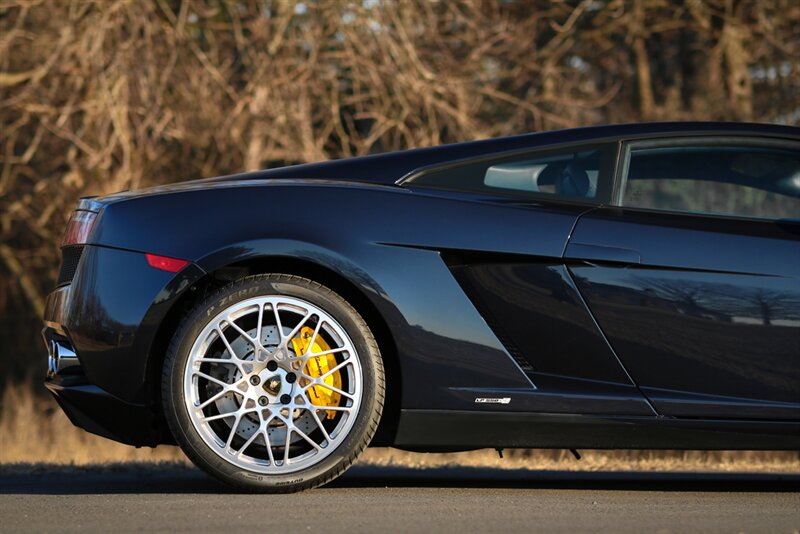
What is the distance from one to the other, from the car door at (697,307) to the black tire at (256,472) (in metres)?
0.80

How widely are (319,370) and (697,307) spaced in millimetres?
1344

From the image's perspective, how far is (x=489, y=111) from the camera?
1223cm

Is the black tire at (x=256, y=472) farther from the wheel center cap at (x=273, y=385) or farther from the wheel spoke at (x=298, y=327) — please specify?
the wheel center cap at (x=273, y=385)

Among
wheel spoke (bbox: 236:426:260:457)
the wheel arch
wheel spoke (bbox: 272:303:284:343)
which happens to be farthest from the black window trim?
wheel spoke (bbox: 236:426:260:457)

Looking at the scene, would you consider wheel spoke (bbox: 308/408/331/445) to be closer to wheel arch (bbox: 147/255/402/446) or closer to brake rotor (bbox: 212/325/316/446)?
brake rotor (bbox: 212/325/316/446)

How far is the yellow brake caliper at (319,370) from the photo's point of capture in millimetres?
4375

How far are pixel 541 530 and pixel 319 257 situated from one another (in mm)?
1243

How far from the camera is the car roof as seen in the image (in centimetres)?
461

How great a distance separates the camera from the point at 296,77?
11406 mm

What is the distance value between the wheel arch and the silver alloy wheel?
0.47ft

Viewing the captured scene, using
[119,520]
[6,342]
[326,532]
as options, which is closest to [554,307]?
[326,532]

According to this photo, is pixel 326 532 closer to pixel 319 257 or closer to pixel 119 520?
pixel 119 520

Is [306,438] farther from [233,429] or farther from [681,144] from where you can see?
[681,144]

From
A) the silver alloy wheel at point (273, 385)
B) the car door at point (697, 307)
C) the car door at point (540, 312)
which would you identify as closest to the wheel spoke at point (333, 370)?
the silver alloy wheel at point (273, 385)
